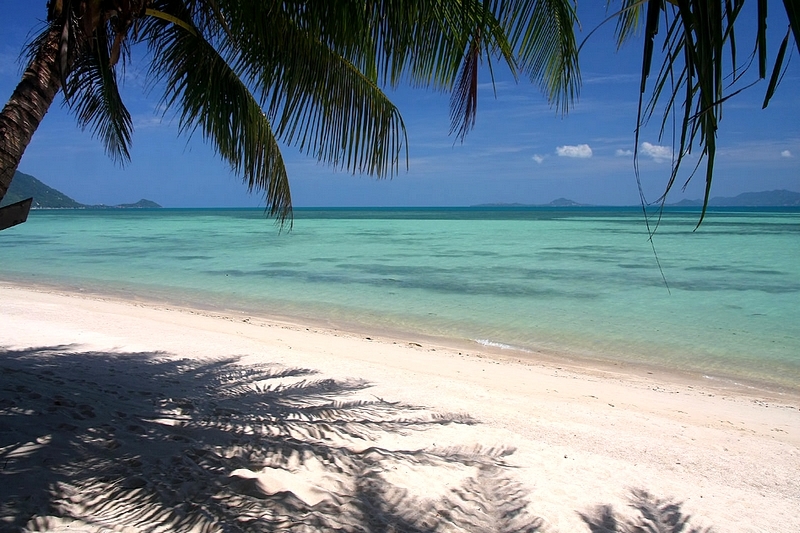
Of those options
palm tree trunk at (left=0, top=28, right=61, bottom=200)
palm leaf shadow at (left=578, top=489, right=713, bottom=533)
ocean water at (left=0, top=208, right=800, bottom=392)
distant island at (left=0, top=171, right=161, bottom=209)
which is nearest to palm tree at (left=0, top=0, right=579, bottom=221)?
palm tree trunk at (left=0, top=28, right=61, bottom=200)

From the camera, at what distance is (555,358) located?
6453 millimetres

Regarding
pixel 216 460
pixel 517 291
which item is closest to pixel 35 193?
pixel 517 291

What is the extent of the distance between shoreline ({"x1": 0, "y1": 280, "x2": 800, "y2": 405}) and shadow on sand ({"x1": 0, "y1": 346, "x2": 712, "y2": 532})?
9.67 feet

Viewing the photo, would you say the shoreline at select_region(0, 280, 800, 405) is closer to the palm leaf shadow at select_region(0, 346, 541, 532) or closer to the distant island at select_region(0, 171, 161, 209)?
the palm leaf shadow at select_region(0, 346, 541, 532)

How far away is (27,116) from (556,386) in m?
4.28

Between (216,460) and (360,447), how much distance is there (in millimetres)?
720

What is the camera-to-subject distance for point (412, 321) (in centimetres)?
848

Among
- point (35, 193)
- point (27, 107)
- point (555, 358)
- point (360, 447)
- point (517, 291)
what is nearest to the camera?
point (27, 107)

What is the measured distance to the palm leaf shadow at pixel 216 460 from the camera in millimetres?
1947

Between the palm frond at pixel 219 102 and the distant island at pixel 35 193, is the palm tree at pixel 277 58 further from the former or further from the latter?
the distant island at pixel 35 193

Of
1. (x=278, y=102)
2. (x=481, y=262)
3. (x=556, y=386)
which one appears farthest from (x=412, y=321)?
(x=481, y=262)

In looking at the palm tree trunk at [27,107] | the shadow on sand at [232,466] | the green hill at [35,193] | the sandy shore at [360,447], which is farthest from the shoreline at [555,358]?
the green hill at [35,193]

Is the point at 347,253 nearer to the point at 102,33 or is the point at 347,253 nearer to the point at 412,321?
the point at 412,321

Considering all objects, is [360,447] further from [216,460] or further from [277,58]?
[277,58]
